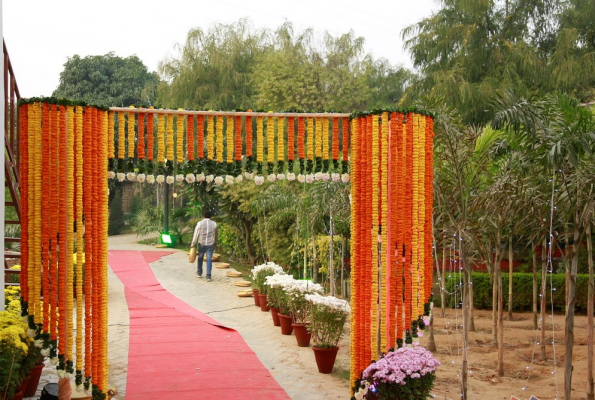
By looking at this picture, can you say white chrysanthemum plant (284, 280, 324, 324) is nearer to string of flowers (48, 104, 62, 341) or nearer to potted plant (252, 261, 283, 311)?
potted plant (252, 261, 283, 311)

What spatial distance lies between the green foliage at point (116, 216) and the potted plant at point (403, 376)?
22469 mm

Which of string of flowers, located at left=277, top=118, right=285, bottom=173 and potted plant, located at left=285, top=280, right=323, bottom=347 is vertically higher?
string of flowers, located at left=277, top=118, right=285, bottom=173

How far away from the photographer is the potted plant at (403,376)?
18.2ft

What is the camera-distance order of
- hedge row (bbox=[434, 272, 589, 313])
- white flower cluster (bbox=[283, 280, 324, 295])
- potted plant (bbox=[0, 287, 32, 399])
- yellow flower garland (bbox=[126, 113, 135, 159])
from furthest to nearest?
hedge row (bbox=[434, 272, 589, 313]), white flower cluster (bbox=[283, 280, 324, 295]), yellow flower garland (bbox=[126, 113, 135, 159]), potted plant (bbox=[0, 287, 32, 399])

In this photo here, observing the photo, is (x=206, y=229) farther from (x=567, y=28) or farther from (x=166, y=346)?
(x=567, y=28)

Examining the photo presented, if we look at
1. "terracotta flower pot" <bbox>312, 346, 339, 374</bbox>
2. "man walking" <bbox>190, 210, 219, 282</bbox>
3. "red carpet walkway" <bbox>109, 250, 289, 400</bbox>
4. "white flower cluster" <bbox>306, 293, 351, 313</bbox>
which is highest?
"man walking" <bbox>190, 210, 219, 282</bbox>

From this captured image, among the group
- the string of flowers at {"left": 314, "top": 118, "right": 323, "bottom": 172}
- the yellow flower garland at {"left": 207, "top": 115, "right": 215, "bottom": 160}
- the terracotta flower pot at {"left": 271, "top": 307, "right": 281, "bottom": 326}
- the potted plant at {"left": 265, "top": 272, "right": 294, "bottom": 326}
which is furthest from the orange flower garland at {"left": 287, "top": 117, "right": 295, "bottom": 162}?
the terracotta flower pot at {"left": 271, "top": 307, "right": 281, "bottom": 326}

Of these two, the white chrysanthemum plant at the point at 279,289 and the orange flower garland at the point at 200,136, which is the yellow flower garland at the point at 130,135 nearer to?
the orange flower garland at the point at 200,136

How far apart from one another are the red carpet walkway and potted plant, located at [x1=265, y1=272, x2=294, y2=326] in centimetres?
79

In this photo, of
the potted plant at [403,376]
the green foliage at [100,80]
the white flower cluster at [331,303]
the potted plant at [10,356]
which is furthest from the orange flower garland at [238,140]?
the green foliage at [100,80]

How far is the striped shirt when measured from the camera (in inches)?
547

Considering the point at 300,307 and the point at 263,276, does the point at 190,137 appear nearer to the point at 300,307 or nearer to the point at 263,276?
the point at 300,307

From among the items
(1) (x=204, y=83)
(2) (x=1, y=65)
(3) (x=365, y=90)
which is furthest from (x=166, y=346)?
(1) (x=204, y=83)

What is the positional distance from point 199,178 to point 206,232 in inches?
299
